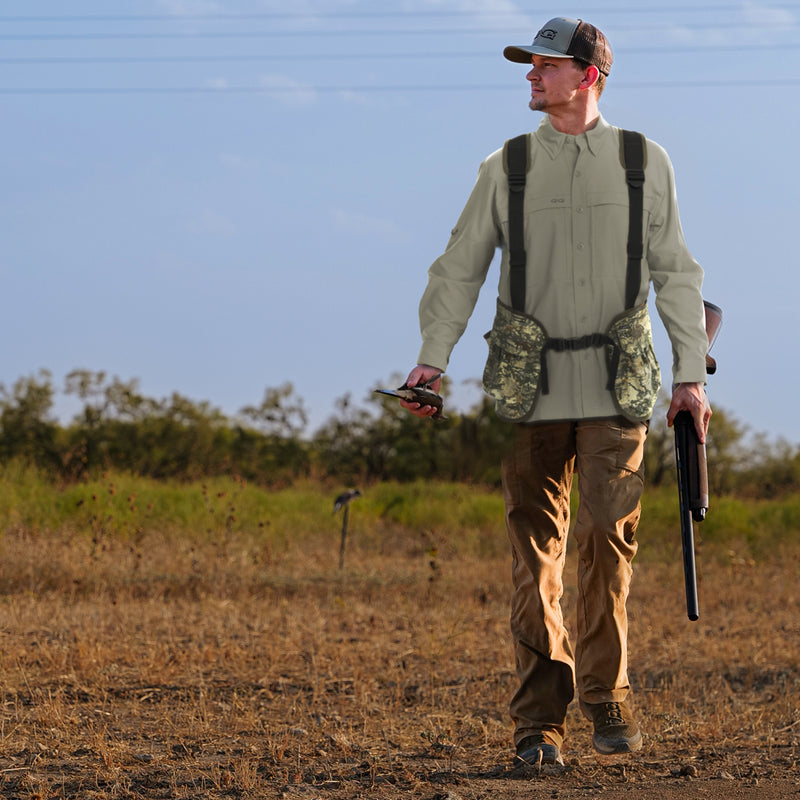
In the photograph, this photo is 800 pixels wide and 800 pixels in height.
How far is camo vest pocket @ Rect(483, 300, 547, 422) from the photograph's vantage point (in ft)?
12.8

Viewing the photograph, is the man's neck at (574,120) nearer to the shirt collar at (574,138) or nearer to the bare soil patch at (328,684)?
the shirt collar at (574,138)

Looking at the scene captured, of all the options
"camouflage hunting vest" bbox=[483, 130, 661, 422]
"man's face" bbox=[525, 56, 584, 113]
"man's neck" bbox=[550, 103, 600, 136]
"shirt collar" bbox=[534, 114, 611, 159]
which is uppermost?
"man's face" bbox=[525, 56, 584, 113]

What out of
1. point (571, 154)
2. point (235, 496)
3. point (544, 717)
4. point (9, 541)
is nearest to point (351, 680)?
point (544, 717)

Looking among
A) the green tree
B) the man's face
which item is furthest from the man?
the green tree

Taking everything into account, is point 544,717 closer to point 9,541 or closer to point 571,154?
point 571,154

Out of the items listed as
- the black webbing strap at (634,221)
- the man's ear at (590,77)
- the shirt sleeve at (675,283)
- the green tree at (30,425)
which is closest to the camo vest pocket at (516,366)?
the black webbing strap at (634,221)

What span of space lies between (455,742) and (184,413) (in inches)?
589

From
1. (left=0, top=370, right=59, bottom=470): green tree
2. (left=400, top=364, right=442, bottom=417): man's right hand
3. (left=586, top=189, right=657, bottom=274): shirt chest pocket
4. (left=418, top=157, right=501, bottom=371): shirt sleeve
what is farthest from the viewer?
(left=0, top=370, right=59, bottom=470): green tree

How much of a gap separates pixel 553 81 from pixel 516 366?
1089mm

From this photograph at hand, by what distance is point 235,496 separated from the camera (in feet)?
43.3

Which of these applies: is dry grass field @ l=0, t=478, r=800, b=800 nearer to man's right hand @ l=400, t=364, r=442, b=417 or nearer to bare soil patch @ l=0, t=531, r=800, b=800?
bare soil patch @ l=0, t=531, r=800, b=800

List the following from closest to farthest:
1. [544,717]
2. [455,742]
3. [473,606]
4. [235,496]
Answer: [544,717]
[455,742]
[473,606]
[235,496]

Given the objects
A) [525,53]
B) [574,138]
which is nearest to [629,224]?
[574,138]

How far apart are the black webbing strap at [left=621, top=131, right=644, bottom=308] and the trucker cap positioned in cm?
39
